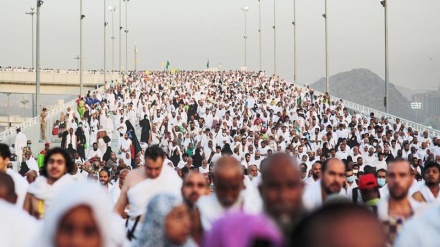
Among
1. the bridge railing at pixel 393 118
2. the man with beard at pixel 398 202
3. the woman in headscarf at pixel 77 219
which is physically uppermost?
the bridge railing at pixel 393 118

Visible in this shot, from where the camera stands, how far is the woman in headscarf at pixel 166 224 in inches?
176

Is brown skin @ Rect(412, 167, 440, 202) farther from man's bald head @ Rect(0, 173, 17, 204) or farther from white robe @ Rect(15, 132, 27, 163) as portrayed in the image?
white robe @ Rect(15, 132, 27, 163)

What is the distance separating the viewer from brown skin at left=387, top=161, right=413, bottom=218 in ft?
19.1

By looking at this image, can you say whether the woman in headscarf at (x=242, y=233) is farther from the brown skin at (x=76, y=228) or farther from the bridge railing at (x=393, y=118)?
the bridge railing at (x=393, y=118)

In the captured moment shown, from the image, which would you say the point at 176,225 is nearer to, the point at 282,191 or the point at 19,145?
the point at 282,191

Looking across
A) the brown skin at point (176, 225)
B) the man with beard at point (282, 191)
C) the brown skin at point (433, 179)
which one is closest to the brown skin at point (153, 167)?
the brown skin at point (176, 225)

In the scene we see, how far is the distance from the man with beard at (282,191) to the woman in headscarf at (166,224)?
2.28 ft

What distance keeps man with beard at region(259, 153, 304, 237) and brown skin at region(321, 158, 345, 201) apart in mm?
2163

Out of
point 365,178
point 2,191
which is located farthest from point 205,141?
point 2,191

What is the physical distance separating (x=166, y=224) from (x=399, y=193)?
2.13 meters

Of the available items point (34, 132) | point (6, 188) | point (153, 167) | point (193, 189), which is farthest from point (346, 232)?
point (34, 132)

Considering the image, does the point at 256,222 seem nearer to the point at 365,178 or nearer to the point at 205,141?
the point at 365,178

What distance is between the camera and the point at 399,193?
585 centimetres

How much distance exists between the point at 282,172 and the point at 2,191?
8.43 ft
